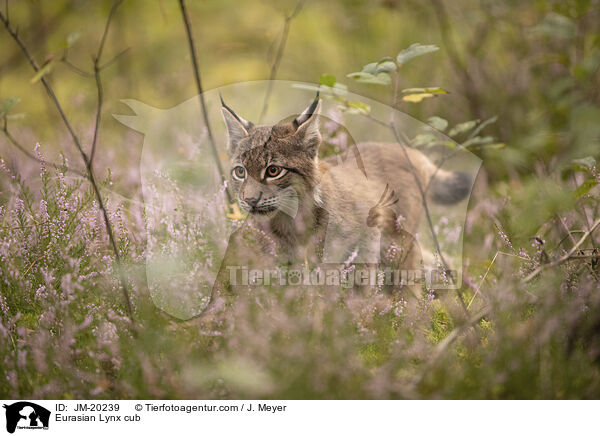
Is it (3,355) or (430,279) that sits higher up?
(430,279)

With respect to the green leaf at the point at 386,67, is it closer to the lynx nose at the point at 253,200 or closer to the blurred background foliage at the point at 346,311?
the blurred background foliage at the point at 346,311

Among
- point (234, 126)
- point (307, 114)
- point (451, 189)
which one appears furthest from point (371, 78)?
point (451, 189)

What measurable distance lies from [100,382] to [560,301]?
2349 millimetres

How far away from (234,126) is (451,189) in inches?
72.2

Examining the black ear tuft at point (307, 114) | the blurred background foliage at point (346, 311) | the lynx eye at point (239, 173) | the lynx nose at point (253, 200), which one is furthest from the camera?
the lynx eye at point (239, 173)

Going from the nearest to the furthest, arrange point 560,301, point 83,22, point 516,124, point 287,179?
point 560,301
point 287,179
point 516,124
point 83,22

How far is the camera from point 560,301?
8.61 ft

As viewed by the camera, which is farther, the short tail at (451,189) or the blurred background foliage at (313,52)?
the blurred background foliage at (313,52)

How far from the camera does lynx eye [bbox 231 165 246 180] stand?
2.90m

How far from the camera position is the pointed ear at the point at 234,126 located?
2.85 m

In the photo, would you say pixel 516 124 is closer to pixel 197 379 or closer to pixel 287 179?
pixel 287 179

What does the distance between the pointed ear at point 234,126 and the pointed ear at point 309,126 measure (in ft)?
1.00

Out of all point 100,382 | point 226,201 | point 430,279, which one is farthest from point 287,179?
point 100,382

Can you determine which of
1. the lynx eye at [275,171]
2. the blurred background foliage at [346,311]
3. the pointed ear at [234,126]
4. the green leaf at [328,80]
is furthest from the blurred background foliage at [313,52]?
the green leaf at [328,80]
